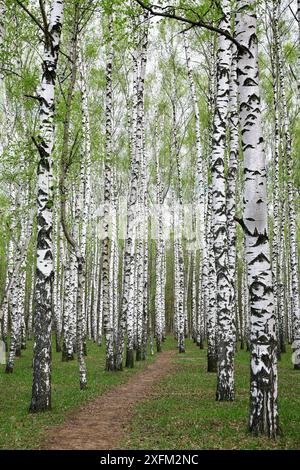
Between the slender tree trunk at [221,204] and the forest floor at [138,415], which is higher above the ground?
the slender tree trunk at [221,204]

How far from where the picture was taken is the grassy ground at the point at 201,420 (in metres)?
6.15

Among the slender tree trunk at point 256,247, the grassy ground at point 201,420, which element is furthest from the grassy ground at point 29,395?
the slender tree trunk at point 256,247

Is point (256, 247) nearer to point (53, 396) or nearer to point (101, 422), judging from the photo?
point (101, 422)

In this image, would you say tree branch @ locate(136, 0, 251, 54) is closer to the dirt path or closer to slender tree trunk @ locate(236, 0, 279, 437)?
slender tree trunk @ locate(236, 0, 279, 437)

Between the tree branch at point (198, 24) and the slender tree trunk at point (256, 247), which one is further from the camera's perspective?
the slender tree trunk at point (256, 247)

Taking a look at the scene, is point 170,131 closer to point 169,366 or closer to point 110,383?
point 169,366

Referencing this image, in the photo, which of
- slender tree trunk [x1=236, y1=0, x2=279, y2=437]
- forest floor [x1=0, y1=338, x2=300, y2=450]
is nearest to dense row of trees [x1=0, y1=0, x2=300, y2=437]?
slender tree trunk [x1=236, y1=0, x2=279, y2=437]

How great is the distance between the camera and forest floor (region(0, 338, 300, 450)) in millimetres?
6512

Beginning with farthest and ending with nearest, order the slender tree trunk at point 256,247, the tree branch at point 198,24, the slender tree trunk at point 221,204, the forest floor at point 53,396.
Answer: the slender tree trunk at point 221,204 < the forest floor at point 53,396 < the slender tree trunk at point 256,247 < the tree branch at point 198,24

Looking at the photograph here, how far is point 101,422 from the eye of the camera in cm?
834

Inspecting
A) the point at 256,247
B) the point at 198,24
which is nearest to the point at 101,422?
the point at 256,247

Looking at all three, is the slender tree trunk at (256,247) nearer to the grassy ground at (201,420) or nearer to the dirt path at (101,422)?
the grassy ground at (201,420)

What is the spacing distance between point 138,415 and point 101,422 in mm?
920
